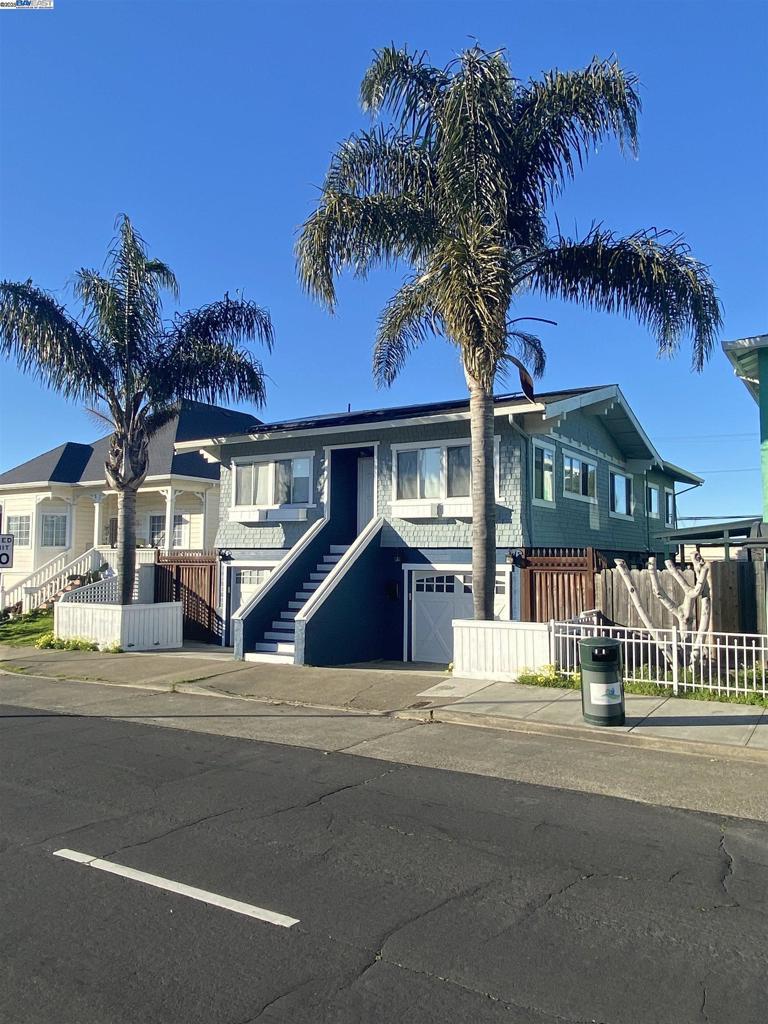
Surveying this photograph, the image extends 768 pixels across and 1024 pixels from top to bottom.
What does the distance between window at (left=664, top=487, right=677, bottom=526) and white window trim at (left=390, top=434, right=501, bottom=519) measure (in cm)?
1523

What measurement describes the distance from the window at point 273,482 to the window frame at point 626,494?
935 cm

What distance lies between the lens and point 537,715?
35.0 feet

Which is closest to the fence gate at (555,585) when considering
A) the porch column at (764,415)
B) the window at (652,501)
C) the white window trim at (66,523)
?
the porch column at (764,415)

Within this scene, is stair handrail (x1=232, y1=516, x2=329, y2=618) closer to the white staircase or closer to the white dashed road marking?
the white staircase

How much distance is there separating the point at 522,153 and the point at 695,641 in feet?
29.9

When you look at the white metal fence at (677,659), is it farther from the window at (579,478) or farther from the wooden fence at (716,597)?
the window at (579,478)

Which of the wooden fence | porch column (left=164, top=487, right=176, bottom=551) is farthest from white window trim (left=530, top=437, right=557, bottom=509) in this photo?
porch column (left=164, top=487, right=176, bottom=551)

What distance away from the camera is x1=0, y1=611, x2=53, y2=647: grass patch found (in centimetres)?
2120

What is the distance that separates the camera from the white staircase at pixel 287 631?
16.8 m

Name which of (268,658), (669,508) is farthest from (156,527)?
(669,508)

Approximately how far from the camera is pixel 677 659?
12.1 metres

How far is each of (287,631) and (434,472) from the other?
16.9 feet

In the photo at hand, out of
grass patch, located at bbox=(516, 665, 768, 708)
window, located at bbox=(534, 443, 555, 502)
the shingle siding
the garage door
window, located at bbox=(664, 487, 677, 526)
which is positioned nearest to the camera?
grass patch, located at bbox=(516, 665, 768, 708)

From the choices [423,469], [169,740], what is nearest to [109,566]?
[423,469]
